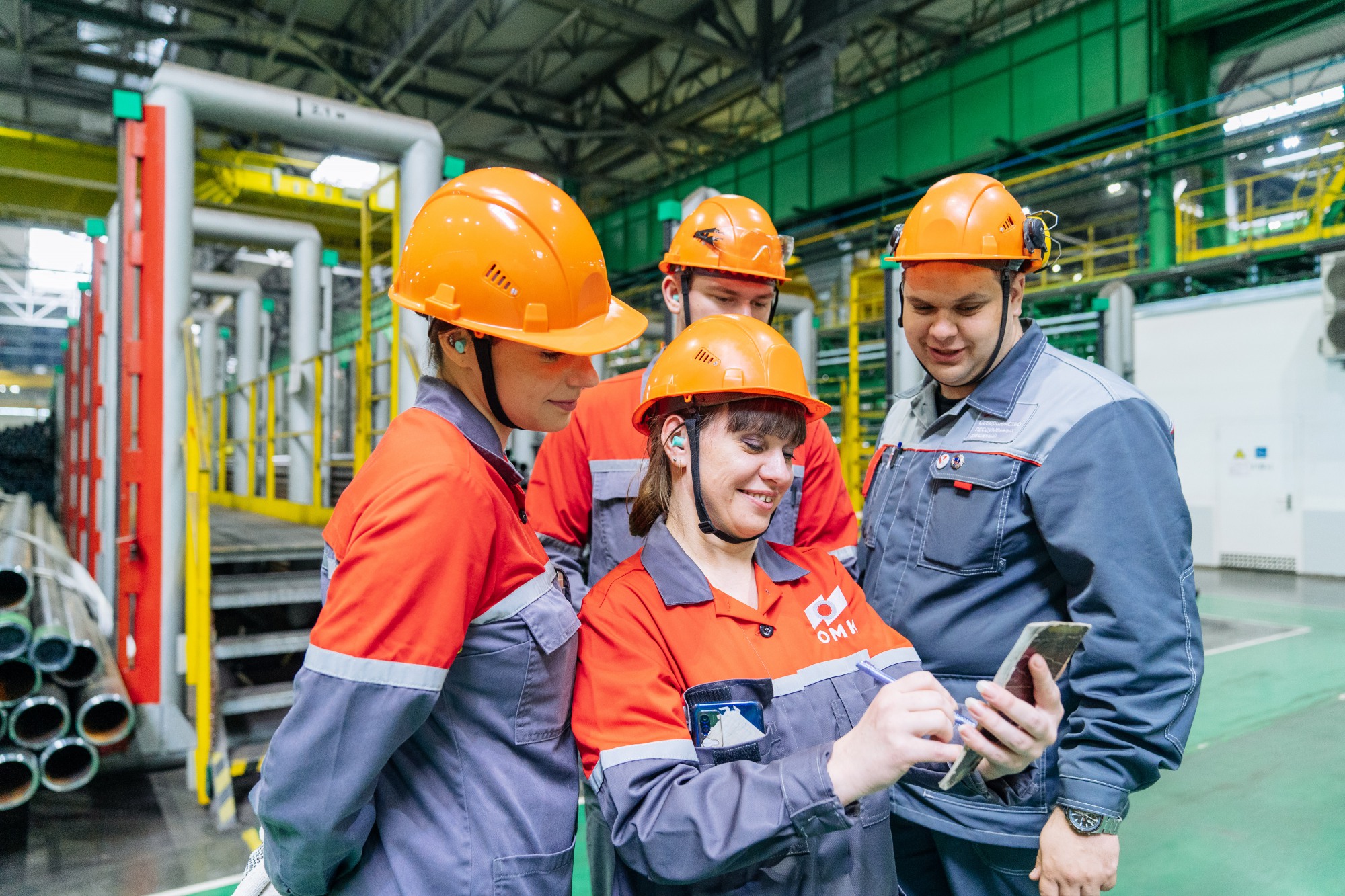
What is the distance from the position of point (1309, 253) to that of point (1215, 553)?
4.61 metres

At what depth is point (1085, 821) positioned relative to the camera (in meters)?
1.45

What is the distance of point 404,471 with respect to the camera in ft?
3.70

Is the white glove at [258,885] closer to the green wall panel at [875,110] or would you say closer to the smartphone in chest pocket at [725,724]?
the smartphone in chest pocket at [725,724]

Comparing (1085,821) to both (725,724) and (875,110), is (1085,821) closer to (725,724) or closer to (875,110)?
(725,724)

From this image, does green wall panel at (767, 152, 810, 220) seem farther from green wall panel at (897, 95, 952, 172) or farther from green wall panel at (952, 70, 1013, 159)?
green wall panel at (952, 70, 1013, 159)

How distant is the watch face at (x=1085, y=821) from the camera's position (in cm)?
145

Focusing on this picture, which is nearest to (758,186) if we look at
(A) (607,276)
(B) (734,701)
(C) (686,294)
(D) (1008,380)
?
(A) (607,276)

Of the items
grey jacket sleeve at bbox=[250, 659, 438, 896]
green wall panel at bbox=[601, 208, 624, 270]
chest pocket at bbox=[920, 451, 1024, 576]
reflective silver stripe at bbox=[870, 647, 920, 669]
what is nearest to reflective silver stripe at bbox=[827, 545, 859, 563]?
chest pocket at bbox=[920, 451, 1024, 576]

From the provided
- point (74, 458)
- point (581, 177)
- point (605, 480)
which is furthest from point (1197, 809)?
point (581, 177)

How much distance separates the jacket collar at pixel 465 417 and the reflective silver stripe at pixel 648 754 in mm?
482

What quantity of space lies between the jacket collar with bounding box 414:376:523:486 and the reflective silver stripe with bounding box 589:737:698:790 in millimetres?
482

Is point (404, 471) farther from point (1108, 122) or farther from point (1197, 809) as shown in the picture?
point (1108, 122)

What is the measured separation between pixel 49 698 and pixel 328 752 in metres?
3.77

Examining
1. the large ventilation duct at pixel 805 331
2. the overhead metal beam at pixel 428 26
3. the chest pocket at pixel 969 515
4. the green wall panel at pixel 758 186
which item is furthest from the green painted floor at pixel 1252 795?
the overhead metal beam at pixel 428 26
